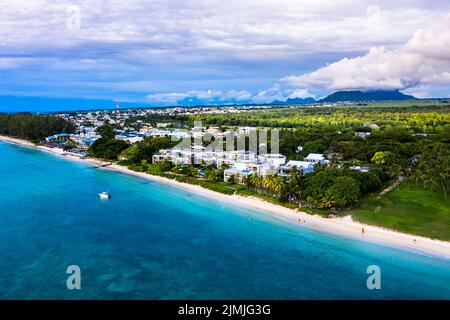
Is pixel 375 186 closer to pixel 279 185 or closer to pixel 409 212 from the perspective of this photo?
pixel 409 212

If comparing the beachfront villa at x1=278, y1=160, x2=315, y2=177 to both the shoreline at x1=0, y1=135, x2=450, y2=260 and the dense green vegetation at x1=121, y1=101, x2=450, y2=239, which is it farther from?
the shoreline at x1=0, y1=135, x2=450, y2=260

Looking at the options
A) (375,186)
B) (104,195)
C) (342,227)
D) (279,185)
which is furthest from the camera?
(104,195)

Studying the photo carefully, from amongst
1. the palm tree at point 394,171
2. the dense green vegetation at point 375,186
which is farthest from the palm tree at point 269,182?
the palm tree at point 394,171

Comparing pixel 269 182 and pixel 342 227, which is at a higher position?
pixel 269 182

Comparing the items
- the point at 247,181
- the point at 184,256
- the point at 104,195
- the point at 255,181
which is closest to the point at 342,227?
the point at 255,181

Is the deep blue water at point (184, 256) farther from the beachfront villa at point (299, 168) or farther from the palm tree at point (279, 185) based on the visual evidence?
the beachfront villa at point (299, 168)

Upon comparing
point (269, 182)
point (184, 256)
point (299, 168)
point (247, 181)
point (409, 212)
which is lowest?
point (184, 256)
